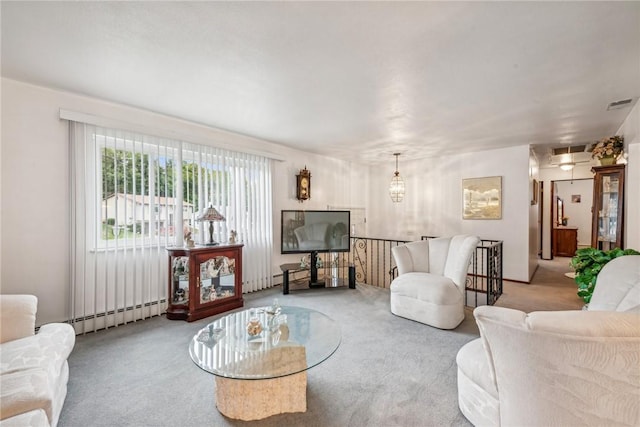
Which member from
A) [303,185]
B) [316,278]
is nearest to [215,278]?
[316,278]

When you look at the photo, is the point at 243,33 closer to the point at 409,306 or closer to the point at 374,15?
the point at 374,15

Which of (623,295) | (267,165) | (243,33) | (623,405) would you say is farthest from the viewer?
(267,165)

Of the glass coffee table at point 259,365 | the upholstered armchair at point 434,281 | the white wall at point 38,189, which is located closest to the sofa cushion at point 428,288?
the upholstered armchair at point 434,281

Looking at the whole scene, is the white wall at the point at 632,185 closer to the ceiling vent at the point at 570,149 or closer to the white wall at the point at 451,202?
the white wall at the point at 451,202

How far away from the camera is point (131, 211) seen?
307 cm

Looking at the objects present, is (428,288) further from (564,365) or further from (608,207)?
(608,207)

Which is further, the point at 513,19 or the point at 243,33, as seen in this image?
the point at 243,33

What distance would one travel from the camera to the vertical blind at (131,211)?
2783mm

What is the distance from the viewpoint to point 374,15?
5.17 ft

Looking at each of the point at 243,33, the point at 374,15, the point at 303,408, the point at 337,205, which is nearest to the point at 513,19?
the point at 374,15

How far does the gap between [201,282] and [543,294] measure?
4.94 metres

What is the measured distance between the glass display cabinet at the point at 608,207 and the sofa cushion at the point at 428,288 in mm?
2477

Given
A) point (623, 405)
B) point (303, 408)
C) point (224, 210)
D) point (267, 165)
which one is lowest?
point (303, 408)

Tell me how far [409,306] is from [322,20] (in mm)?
2881
